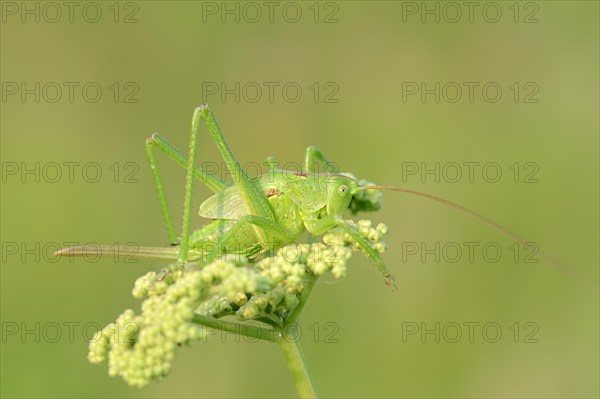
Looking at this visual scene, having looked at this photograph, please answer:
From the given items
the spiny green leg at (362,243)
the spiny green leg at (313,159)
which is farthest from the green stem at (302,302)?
the spiny green leg at (313,159)

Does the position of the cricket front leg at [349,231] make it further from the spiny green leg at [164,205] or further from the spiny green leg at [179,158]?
the spiny green leg at [164,205]

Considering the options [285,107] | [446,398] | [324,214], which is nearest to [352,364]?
[446,398]

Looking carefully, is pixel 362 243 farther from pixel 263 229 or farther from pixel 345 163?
pixel 345 163

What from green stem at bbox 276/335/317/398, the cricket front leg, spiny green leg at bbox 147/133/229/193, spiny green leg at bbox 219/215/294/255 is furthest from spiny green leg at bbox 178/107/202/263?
green stem at bbox 276/335/317/398

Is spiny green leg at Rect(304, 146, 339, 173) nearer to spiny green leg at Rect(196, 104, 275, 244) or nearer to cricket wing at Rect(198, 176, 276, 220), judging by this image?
cricket wing at Rect(198, 176, 276, 220)

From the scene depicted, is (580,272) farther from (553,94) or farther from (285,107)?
(285,107)
